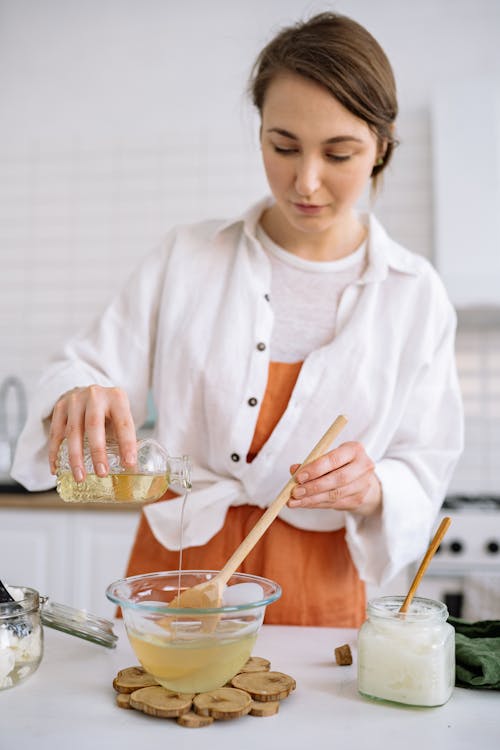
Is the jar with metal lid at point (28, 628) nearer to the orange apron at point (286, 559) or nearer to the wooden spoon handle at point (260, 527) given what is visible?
the wooden spoon handle at point (260, 527)

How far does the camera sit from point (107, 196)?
11.3 feet

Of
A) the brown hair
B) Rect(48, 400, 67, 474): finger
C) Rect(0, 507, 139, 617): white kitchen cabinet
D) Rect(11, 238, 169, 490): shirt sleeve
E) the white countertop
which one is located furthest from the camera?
Rect(0, 507, 139, 617): white kitchen cabinet

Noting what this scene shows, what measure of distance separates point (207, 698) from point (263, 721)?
7 centimetres

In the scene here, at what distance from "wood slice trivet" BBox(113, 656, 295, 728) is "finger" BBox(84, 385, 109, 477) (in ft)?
0.81

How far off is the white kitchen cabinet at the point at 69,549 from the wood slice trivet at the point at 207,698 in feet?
5.73

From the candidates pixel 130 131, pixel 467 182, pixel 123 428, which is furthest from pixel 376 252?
pixel 130 131

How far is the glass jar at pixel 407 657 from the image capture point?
89 centimetres

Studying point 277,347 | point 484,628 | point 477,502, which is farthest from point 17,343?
point 484,628

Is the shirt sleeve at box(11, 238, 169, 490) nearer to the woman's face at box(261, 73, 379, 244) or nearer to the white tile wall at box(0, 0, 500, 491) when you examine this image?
the woman's face at box(261, 73, 379, 244)

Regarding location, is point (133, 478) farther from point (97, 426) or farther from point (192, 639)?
point (192, 639)

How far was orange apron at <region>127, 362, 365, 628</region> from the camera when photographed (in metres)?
1.41

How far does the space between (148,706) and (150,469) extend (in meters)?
0.30

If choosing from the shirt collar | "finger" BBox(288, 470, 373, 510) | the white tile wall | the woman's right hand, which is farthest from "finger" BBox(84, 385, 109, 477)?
the white tile wall

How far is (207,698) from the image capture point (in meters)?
0.88
